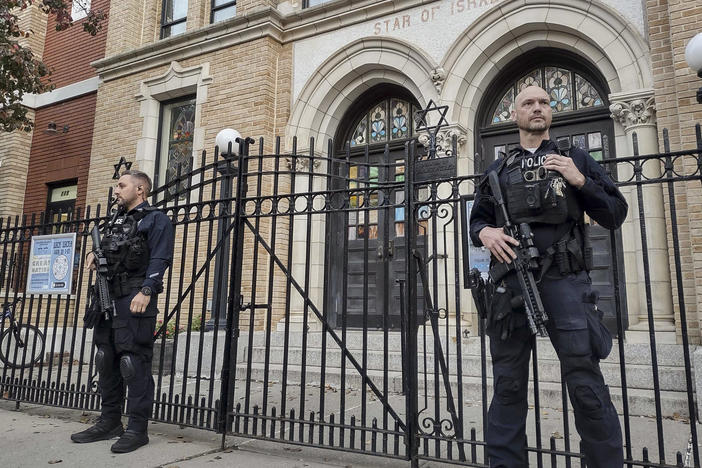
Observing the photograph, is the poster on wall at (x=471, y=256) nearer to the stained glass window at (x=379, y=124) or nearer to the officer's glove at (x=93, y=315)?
the officer's glove at (x=93, y=315)

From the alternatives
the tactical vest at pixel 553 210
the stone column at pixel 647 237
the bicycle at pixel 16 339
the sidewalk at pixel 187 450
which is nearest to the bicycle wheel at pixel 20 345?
the bicycle at pixel 16 339

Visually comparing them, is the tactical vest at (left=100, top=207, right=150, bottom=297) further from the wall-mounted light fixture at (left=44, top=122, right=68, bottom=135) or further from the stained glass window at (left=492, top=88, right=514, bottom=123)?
the wall-mounted light fixture at (left=44, top=122, right=68, bottom=135)

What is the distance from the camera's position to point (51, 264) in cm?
569

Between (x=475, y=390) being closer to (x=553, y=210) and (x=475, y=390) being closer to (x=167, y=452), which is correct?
(x=167, y=452)

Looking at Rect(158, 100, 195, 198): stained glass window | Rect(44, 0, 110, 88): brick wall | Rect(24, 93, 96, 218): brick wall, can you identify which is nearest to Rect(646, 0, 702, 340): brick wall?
Rect(158, 100, 195, 198): stained glass window

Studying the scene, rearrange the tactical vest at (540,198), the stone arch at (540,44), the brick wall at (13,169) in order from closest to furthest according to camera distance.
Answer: the tactical vest at (540,198), the stone arch at (540,44), the brick wall at (13,169)

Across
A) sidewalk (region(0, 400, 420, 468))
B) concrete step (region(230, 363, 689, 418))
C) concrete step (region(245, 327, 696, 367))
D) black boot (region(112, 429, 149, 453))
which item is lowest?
sidewalk (region(0, 400, 420, 468))

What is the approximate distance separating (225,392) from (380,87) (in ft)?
20.4

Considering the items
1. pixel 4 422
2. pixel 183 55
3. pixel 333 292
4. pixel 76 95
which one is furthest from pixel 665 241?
pixel 76 95

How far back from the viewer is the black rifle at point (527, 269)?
99.5 inches

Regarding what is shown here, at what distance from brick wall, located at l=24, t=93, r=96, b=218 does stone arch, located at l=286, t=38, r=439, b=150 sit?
5676mm

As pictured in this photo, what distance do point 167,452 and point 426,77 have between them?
247 inches

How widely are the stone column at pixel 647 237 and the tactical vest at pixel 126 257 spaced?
5082mm

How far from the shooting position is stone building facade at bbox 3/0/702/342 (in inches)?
238
